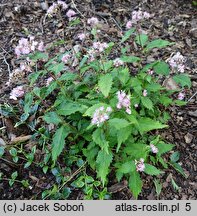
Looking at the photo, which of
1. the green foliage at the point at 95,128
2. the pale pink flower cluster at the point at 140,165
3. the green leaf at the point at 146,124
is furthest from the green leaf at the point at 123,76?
the pale pink flower cluster at the point at 140,165

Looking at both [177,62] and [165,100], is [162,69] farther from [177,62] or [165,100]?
[165,100]

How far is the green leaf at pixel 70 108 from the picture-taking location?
3.12m

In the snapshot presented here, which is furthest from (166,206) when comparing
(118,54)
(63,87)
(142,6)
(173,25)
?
(142,6)

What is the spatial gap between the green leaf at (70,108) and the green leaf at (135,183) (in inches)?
27.4

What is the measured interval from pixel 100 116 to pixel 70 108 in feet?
1.82

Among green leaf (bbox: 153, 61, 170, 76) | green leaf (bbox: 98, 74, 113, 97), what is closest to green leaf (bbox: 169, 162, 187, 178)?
green leaf (bbox: 153, 61, 170, 76)

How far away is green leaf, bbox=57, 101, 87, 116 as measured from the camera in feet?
10.2

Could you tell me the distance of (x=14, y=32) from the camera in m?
4.59

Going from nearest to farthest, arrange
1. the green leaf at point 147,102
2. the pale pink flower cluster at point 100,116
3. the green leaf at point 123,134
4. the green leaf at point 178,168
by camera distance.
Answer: the pale pink flower cluster at point 100,116 → the green leaf at point 123,134 → the green leaf at point 147,102 → the green leaf at point 178,168

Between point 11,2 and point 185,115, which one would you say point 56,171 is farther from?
point 11,2

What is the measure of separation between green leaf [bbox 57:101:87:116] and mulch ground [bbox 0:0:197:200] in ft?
2.23

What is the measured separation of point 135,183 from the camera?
3.08 m

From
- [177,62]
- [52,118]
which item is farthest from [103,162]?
[177,62]

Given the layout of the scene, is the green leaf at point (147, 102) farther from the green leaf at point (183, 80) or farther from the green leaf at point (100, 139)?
the green leaf at point (100, 139)
